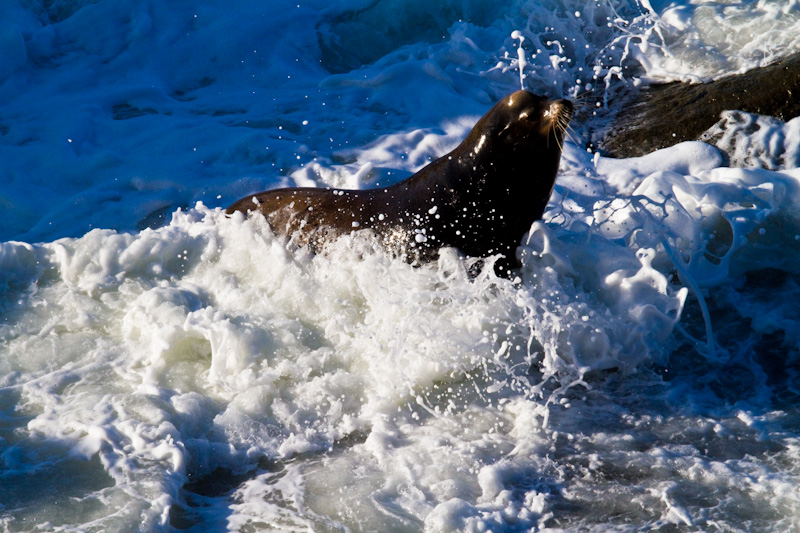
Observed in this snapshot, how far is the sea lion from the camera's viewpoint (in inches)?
192

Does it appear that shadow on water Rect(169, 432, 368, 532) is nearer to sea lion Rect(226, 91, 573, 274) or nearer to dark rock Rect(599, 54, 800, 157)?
sea lion Rect(226, 91, 573, 274)

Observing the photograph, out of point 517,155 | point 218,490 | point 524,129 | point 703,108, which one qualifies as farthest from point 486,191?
point 703,108

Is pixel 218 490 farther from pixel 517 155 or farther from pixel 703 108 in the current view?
pixel 703 108

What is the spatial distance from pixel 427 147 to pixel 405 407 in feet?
12.7

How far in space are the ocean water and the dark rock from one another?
0.23m

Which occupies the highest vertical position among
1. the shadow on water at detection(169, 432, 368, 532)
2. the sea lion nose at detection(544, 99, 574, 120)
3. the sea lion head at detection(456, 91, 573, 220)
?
the sea lion nose at detection(544, 99, 574, 120)

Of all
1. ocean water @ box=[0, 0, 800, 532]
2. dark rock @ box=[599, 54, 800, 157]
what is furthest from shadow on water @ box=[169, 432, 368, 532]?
dark rock @ box=[599, 54, 800, 157]

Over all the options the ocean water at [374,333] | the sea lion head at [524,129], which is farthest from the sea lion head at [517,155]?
the ocean water at [374,333]

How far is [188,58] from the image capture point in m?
9.13

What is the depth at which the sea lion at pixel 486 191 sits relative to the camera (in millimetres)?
A: 4867

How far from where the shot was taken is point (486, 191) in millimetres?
4984

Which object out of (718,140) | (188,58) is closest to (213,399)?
(718,140)

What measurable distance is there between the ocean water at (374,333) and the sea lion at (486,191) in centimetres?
14

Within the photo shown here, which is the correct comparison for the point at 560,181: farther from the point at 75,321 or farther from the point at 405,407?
the point at 75,321
